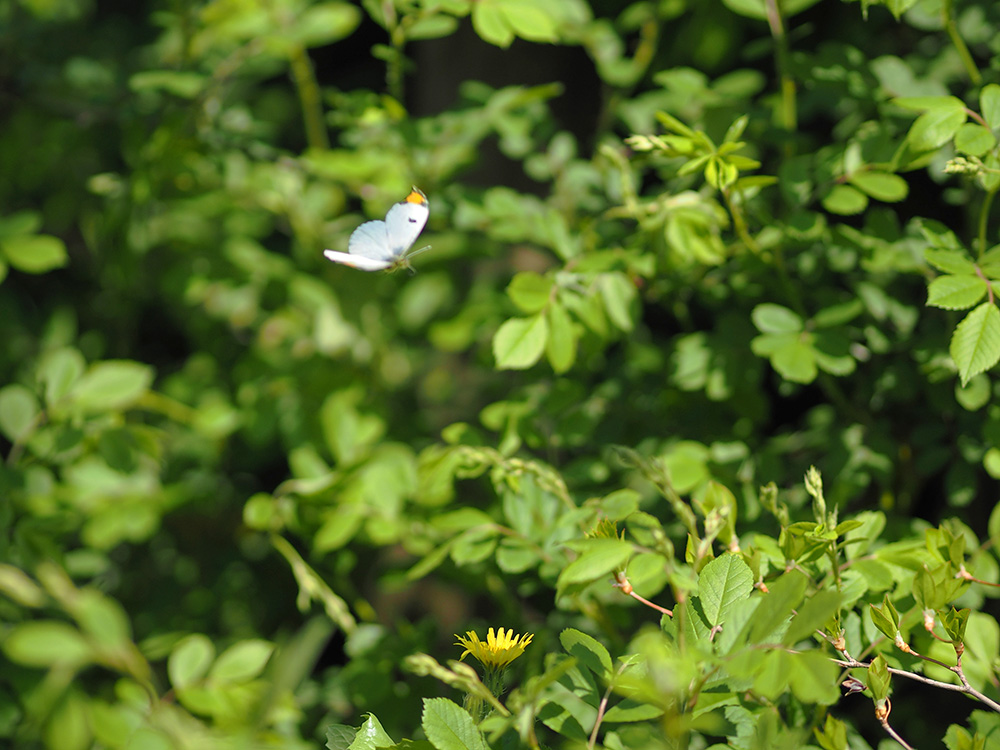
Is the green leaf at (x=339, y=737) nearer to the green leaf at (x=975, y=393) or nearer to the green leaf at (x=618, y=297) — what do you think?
the green leaf at (x=618, y=297)

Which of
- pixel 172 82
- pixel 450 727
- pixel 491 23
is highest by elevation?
pixel 491 23

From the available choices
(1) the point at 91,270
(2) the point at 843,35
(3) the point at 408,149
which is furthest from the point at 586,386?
(1) the point at 91,270

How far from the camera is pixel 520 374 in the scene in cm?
135

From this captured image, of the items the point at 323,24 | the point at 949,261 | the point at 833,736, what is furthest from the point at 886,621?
the point at 323,24

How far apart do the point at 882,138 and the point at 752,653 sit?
2.41ft

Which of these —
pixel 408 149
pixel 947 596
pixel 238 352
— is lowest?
pixel 238 352

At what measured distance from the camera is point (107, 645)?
499 millimetres

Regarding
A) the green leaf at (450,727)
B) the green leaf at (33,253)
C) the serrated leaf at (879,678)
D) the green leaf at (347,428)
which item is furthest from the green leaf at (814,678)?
the green leaf at (33,253)

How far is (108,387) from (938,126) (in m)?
1.29

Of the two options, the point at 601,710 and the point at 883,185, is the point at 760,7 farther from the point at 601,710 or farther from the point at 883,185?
the point at 601,710

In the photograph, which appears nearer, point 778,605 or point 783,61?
point 778,605

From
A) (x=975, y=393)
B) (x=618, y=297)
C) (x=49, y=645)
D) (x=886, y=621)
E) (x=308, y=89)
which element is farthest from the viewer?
(x=308, y=89)

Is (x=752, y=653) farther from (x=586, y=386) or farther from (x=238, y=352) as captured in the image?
(x=238, y=352)

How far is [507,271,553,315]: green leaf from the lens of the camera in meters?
0.97
